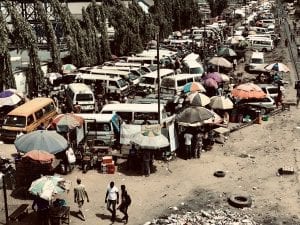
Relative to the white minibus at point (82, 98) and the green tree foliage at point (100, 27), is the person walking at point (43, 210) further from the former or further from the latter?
the green tree foliage at point (100, 27)

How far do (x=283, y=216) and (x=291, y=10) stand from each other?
109226 mm

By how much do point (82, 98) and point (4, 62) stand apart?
5079 mm

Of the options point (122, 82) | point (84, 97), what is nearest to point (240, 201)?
point (84, 97)

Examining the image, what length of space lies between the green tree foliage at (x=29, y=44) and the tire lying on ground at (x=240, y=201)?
17.6 m

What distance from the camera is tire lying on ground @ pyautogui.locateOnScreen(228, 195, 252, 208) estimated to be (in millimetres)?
16453

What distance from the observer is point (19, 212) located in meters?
15.3

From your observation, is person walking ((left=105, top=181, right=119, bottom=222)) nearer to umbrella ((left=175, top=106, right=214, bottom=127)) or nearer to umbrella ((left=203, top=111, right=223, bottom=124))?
umbrella ((left=175, top=106, right=214, bottom=127))

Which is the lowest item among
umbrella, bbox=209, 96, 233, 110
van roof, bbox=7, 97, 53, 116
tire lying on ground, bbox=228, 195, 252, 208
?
tire lying on ground, bbox=228, 195, 252, 208

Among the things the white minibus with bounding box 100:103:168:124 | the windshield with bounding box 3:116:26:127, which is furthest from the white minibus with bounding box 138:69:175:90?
the windshield with bounding box 3:116:26:127

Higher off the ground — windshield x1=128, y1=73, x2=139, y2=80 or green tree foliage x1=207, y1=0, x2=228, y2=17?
green tree foliage x1=207, y1=0, x2=228, y2=17

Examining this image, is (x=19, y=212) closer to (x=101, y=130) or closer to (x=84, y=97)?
(x=101, y=130)

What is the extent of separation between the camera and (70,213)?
52.4 feet

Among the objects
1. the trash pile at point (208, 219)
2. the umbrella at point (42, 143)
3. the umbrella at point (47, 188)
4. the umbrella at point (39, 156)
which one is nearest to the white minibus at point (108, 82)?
the umbrella at point (42, 143)

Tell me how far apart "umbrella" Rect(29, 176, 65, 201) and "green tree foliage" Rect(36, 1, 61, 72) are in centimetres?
2035
